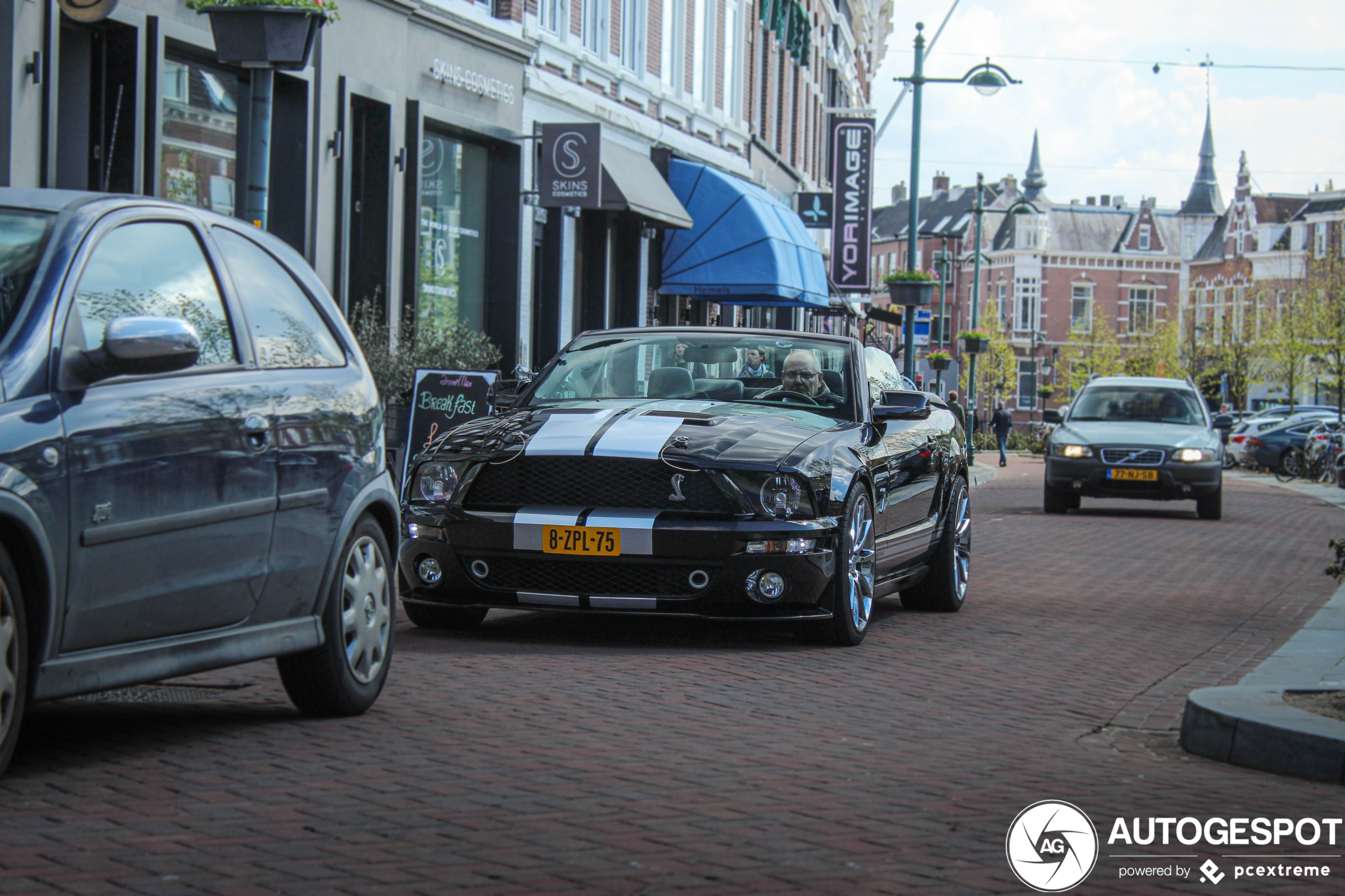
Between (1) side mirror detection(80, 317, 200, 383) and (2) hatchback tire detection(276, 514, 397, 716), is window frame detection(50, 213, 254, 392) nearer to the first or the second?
(1) side mirror detection(80, 317, 200, 383)

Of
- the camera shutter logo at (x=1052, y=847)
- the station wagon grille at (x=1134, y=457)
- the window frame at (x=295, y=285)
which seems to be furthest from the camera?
the station wagon grille at (x=1134, y=457)

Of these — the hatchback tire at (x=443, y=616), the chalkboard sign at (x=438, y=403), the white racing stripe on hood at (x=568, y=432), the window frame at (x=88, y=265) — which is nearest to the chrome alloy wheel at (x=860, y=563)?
the white racing stripe on hood at (x=568, y=432)

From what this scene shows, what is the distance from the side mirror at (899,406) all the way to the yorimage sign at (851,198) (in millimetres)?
31701

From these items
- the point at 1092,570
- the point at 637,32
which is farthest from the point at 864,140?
the point at 1092,570

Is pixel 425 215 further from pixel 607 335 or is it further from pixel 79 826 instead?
pixel 79 826

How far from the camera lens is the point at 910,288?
33.4 m

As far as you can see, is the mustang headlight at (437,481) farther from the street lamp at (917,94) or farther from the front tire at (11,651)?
the street lamp at (917,94)

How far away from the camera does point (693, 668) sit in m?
7.51

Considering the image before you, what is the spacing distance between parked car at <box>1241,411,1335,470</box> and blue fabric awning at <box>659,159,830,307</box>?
57.5 ft

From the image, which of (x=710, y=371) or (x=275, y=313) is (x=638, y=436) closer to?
(x=710, y=371)

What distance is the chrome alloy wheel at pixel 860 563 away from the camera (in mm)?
8227

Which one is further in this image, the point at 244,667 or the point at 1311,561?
the point at 1311,561

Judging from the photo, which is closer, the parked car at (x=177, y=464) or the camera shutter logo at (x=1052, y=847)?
the camera shutter logo at (x=1052, y=847)

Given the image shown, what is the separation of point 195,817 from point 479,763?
1034 mm
